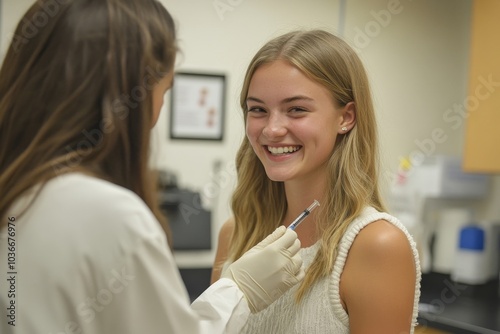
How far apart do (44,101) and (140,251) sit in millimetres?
259

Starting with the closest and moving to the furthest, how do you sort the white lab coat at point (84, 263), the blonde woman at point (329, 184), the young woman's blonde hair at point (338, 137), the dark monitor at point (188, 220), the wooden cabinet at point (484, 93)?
the white lab coat at point (84, 263) → the blonde woman at point (329, 184) → the young woman's blonde hair at point (338, 137) → the wooden cabinet at point (484, 93) → the dark monitor at point (188, 220)

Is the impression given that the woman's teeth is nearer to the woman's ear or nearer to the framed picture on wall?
the woman's ear

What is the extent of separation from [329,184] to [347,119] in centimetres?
16

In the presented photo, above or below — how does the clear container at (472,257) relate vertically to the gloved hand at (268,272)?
below

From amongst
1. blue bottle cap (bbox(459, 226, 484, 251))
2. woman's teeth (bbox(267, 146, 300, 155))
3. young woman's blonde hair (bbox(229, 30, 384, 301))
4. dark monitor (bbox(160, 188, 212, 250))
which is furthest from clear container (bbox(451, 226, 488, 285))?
woman's teeth (bbox(267, 146, 300, 155))

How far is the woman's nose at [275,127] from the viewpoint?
1.39 metres

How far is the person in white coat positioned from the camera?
824 millimetres

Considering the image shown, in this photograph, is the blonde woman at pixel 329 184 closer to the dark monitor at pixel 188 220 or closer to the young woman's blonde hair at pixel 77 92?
the young woman's blonde hair at pixel 77 92

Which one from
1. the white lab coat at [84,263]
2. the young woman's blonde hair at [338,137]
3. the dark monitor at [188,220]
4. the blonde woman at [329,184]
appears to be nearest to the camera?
the white lab coat at [84,263]

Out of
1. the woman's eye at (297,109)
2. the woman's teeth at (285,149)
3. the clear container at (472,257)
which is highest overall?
the woman's eye at (297,109)

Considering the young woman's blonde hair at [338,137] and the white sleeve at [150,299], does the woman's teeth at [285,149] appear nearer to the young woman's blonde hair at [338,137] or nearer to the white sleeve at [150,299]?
the young woman's blonde hair at [338,137]

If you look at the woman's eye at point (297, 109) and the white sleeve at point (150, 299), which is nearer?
the white sleeve at point (150, 299)

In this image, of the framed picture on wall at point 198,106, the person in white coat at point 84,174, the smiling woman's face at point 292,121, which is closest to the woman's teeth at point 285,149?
the smiling woman's face at point 292,121

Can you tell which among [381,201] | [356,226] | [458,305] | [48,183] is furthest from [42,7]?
[458,305]
